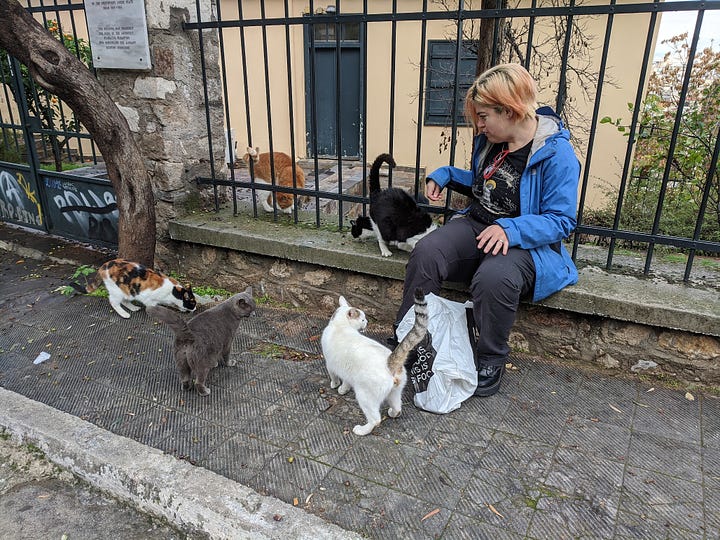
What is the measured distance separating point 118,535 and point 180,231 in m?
2.67

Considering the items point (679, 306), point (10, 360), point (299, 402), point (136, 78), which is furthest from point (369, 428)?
point (136, 78)

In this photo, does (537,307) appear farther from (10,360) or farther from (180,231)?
(10,360)

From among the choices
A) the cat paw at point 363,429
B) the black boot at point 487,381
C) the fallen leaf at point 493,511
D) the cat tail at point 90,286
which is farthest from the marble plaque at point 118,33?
the fallen leaf at point 493,511

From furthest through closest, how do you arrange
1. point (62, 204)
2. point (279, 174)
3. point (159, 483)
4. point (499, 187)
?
point (62, 204), point (279, 174), point (499, 187), point (159, 483)

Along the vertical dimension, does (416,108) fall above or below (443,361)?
above

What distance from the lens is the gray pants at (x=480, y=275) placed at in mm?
2781

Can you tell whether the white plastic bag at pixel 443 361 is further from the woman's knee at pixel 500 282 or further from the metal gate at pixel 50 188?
the metal gate at pixel 50 188

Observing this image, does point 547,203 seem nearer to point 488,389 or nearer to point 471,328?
point 471,328

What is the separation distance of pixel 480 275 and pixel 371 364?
2.71 feet

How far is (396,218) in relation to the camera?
3.41 m

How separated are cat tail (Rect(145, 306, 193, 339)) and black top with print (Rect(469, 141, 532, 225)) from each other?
1.89 m

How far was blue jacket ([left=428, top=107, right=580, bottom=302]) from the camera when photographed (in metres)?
2.76

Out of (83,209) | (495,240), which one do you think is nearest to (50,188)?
(83,209)

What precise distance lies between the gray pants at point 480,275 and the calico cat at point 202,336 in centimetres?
106
